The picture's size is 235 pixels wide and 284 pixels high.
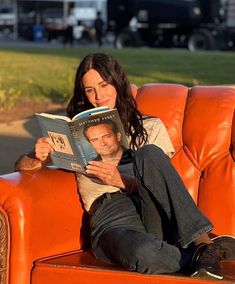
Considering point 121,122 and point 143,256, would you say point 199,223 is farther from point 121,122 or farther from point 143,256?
point 121,122

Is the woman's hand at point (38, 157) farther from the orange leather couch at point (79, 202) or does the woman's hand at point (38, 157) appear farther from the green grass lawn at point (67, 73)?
the green grass lawn at point (67, 73)

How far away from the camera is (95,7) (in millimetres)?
48594

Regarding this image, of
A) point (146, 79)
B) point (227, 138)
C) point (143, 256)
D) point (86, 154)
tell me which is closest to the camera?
point (143, 256)

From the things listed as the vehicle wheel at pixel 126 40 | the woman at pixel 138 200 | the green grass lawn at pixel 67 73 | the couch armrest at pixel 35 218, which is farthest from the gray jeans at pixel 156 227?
the vehicle wheel at pixel 126 40

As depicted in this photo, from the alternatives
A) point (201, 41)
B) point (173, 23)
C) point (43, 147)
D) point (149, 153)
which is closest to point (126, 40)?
point (173, 23)

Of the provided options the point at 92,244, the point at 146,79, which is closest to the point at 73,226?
the point at 92,244

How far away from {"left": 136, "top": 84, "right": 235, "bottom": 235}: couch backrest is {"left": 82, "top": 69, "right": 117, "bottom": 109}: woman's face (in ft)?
1.62

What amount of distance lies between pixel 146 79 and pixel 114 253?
38.9 feet

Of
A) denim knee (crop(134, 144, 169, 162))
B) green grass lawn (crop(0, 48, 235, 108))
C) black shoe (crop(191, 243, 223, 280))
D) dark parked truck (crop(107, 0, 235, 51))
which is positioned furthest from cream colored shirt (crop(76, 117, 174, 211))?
dark parked truck (crop(107, 0, 235, 51))

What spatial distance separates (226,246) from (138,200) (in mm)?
487

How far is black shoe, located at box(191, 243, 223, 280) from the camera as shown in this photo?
3102 millimetres

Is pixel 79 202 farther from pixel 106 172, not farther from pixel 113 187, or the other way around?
pixel 106 172

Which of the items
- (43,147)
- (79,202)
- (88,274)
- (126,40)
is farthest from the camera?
(126,40)

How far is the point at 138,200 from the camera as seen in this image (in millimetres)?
3592
